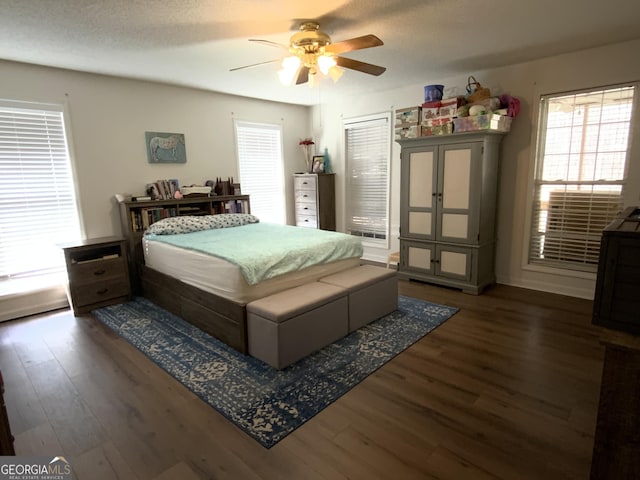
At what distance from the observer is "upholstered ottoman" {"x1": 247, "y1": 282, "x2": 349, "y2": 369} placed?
2441 millimetres

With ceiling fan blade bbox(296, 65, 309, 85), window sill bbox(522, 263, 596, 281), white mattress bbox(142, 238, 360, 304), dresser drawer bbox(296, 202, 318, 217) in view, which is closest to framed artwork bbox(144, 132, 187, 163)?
white mattress bbox(142, 238, 360, 304)

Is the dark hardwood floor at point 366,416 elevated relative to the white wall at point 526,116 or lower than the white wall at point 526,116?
lower

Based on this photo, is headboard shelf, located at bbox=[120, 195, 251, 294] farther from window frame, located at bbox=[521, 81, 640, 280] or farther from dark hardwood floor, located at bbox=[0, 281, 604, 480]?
window frame, located at bbox=[521, 81, 640, 280]

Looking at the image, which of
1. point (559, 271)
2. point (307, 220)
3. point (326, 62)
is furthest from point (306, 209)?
point (559, 271)

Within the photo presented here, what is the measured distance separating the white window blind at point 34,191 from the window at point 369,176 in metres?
3.67

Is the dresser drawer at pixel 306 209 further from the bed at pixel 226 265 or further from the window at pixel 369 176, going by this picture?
the bed at pixel 226 265

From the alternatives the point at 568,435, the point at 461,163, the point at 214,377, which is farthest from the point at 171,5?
the point at 568,435

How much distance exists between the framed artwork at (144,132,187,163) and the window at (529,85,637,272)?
418 cm

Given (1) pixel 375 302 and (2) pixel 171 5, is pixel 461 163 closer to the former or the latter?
(1) pixel 375 302

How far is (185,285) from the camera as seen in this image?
3.19 m

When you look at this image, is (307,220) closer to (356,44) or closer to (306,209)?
(306,209)

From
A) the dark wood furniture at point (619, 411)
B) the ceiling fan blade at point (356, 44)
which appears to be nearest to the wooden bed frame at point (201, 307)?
the ceiling fan blade at point (356, 44)

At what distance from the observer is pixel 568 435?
1.83m

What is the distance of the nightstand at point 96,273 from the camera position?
3512 mm
